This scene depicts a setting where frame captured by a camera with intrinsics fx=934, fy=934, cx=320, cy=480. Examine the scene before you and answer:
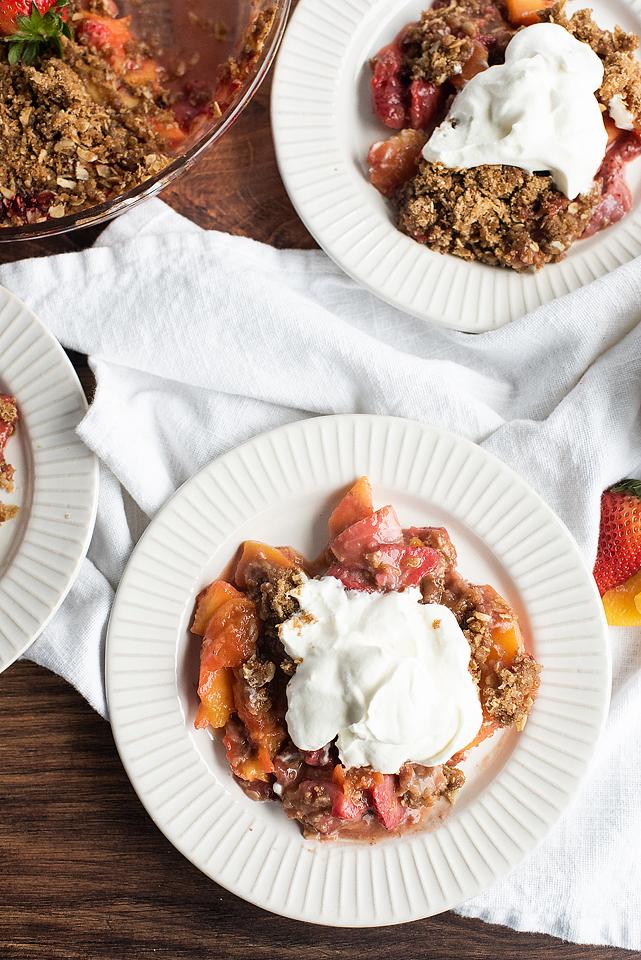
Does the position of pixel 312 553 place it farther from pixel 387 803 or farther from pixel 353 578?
pixel 387 803

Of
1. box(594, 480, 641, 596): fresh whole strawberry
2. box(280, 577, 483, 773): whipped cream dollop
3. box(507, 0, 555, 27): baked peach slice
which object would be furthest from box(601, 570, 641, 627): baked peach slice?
box(507, 0, 555, 27): baked peach slice

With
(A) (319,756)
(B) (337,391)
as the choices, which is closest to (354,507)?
Answer: (B) (337,391)

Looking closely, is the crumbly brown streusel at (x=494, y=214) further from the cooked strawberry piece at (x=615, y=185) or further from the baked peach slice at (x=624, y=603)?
the baked peach slice at (x=624, y=603)

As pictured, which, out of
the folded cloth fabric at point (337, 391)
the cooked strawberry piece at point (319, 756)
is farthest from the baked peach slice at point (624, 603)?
the cooked strawberry piece at point (319, 756)

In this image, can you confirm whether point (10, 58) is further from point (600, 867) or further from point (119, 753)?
point (600, 867)

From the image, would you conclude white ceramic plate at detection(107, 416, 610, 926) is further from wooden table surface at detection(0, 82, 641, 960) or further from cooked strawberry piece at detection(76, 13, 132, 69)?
cooked strawberry piece at detection(76, 13, 132, 69)

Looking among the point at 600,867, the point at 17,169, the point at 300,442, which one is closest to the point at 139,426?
the point at 300,442
